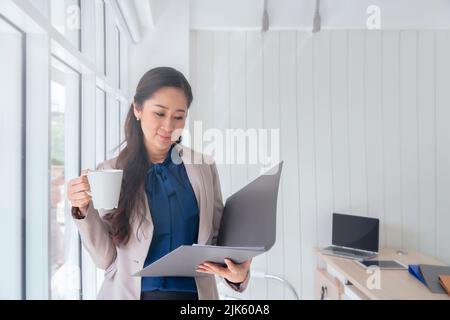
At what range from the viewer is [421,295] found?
0.78 metres

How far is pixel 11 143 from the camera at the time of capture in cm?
43

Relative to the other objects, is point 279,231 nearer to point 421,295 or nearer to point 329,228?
point 329,228

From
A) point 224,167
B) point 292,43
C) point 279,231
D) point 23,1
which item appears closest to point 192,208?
point 224,167

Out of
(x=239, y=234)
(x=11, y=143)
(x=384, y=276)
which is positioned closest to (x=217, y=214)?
(x=239, y=234)

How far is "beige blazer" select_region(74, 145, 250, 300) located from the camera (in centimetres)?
60

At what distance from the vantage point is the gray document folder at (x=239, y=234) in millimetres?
603

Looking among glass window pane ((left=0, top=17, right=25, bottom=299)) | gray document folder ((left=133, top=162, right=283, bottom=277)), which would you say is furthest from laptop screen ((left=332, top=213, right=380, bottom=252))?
glass window pane ((left=0, top=17, right=25, bottom=299))

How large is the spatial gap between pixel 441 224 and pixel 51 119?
3.91 feet

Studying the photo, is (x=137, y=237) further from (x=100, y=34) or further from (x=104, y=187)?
(x=100, y=34)

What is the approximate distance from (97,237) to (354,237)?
0.82m

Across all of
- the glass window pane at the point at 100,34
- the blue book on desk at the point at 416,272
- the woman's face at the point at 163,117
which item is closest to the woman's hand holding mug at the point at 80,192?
the woman's face at the point at 163,117

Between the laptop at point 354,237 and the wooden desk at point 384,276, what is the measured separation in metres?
0.03

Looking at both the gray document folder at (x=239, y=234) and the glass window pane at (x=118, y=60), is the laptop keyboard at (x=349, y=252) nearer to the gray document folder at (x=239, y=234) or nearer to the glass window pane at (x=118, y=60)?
Result: the gray document folder at (x=239, y=234)
